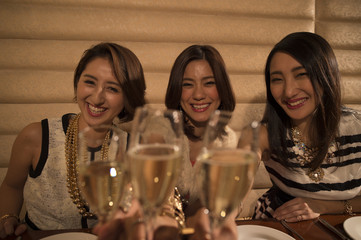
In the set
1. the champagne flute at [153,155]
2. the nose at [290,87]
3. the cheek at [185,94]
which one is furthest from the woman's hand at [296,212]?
the cheek at [185,94]

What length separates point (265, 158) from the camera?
1378 mm

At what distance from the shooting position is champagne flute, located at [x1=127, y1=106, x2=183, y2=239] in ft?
1.46

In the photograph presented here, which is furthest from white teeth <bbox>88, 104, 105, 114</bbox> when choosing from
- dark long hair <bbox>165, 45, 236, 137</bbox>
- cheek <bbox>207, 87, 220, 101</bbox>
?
cheek <bbox>207, 87, 220, 101</bbox>

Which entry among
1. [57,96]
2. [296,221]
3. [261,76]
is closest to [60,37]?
[57,96]

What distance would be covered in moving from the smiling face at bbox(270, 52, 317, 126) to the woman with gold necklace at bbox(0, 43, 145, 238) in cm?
67

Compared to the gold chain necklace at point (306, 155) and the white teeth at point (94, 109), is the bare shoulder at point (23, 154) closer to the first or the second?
the white teeth at point (94, 109)

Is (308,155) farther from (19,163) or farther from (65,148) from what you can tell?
(19,163)

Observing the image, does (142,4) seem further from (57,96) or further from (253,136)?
(253,136)

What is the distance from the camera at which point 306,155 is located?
1.24m

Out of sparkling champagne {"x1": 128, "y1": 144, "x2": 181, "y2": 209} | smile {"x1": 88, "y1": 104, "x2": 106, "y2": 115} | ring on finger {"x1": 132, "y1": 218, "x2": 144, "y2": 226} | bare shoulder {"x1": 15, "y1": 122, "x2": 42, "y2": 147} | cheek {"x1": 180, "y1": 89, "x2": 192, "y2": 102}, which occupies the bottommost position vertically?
ring on finger {"x1": 132, "y1": 218, "x2": 144, "y2": 226}

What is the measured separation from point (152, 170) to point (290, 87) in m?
0.90

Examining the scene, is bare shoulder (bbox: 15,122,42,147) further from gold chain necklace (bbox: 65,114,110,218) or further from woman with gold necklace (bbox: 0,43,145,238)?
gold chain necklace (bbox: 65,114,110,218)

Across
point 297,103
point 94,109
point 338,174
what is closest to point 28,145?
point 94,109

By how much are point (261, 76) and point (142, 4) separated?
3.21ft
